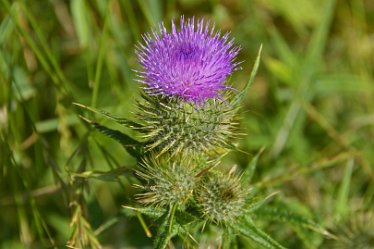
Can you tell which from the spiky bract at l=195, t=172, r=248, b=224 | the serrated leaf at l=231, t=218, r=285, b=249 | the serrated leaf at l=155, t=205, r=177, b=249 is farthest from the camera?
the spiky bract at l=195, t=172, r=248, b=224

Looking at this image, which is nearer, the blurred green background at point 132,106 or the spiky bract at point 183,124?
the spiky bract at point 183,124

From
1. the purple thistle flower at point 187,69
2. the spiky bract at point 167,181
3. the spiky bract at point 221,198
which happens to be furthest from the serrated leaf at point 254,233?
the purple thistle flower at point 187,69

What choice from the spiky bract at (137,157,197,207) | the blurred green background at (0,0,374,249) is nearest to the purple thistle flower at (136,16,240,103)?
the spiky bract at (137,157,197,207)

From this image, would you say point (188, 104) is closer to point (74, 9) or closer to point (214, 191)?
point (214, 191)

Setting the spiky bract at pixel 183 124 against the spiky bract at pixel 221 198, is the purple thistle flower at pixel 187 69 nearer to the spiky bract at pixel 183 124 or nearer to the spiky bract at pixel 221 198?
the spiky bract at pixel 183 124

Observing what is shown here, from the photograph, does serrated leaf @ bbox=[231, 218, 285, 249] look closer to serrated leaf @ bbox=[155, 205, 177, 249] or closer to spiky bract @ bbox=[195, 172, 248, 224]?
spiky bract @ bbox=[195, 172, 248, 224]

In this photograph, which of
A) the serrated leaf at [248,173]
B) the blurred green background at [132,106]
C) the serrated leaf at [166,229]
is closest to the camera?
→ the serrated leaf at [166,229]

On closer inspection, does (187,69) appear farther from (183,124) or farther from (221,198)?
(221,198)
